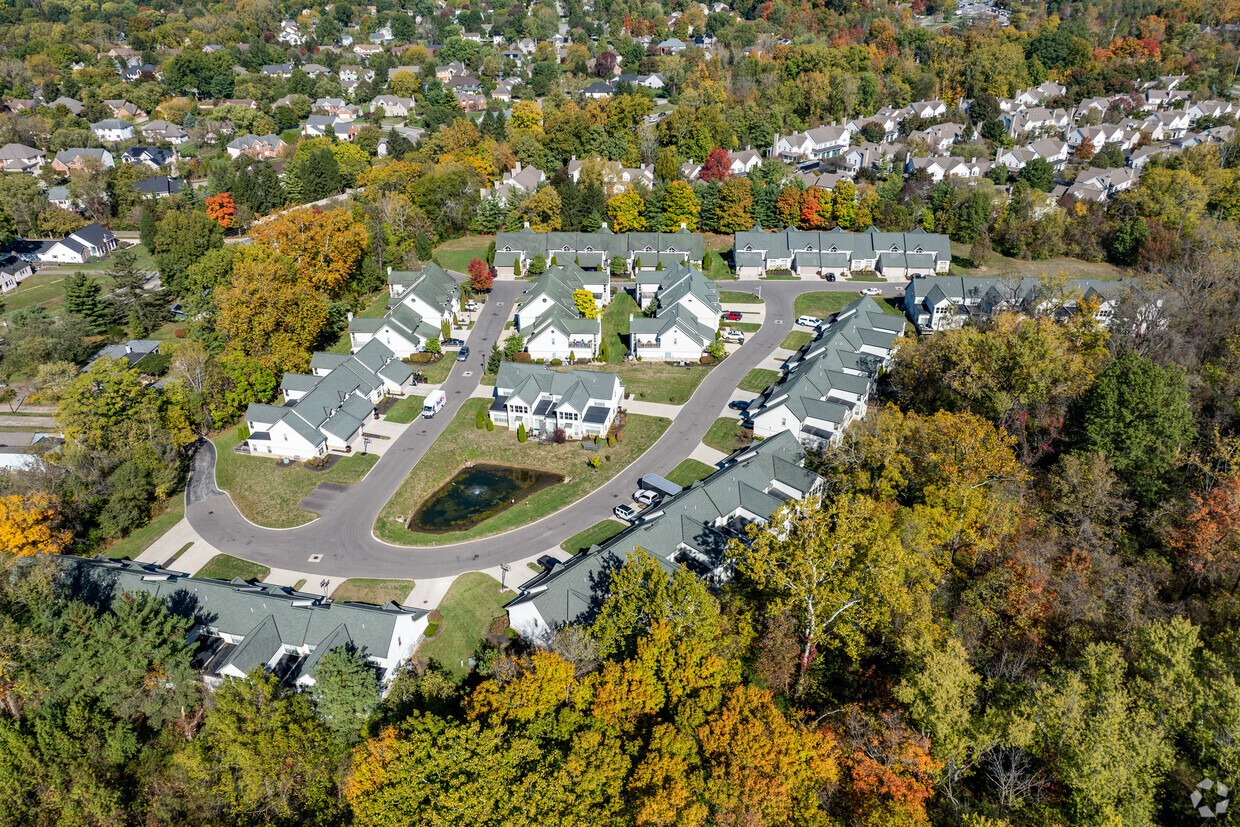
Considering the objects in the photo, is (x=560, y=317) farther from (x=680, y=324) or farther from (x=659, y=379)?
(x=659, y=379)

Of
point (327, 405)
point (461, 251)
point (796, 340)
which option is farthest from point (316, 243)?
point (796, 340)

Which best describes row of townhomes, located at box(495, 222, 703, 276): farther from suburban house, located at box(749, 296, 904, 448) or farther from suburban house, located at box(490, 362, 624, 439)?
suburban house, located at box(490, 362, 624, 439)

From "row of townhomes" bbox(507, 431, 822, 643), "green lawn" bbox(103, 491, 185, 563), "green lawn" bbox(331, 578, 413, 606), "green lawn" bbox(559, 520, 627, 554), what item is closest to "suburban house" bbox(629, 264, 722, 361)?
"row of townhomes" bbox(507, 431, 822, 643)

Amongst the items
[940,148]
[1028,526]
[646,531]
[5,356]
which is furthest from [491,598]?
[940,148]

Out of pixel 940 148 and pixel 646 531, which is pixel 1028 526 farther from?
pixel 940 148

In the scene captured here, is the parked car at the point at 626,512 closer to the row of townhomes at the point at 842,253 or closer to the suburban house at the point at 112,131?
the row of townhomes at the point at 842,253

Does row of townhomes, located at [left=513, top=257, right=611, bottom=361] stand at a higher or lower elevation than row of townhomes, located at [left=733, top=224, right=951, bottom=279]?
higher

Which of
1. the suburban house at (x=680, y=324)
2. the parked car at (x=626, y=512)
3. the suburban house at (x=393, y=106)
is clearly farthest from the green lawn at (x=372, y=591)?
the suburban house at (x=393, y=106)
